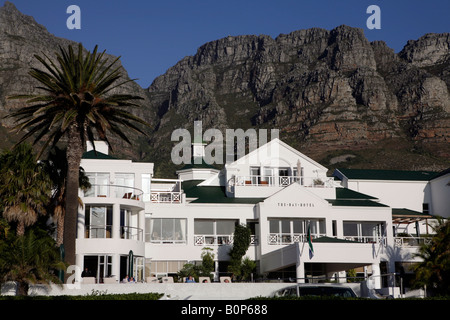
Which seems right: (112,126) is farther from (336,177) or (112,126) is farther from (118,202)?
(336,177)

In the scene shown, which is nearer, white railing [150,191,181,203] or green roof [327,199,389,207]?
white railing [150,191,181,203]

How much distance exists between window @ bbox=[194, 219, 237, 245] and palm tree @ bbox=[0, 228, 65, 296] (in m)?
19.1

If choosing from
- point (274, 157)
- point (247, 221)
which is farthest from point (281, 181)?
point (247, 221)

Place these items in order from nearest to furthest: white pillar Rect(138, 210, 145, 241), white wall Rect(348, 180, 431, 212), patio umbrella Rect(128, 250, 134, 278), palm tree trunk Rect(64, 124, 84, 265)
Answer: palm tree trunk Rect(64, 124, 84, 265), patio umbrella Rect(128, 250, 134, 278), white pillar Rect(138, 210, 145, 241), white wall Rect(348, 180, 431, 212)

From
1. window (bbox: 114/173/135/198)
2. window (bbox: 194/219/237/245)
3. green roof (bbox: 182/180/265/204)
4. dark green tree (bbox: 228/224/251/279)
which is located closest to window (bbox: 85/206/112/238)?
window (bbox: 114/173/135/198)

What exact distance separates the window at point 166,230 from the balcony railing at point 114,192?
2.86 meters

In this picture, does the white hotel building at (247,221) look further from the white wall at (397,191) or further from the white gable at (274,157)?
the white wall at (397,191)

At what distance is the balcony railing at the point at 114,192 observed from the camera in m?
44.5

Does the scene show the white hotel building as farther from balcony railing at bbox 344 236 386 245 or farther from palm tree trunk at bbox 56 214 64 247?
palm tree trunk at bbox 56 214 64 247

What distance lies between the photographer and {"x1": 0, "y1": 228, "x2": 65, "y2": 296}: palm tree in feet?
98.9

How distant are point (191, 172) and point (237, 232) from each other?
725 inches

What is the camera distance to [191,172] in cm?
6456

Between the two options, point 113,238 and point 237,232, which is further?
point 237,232
